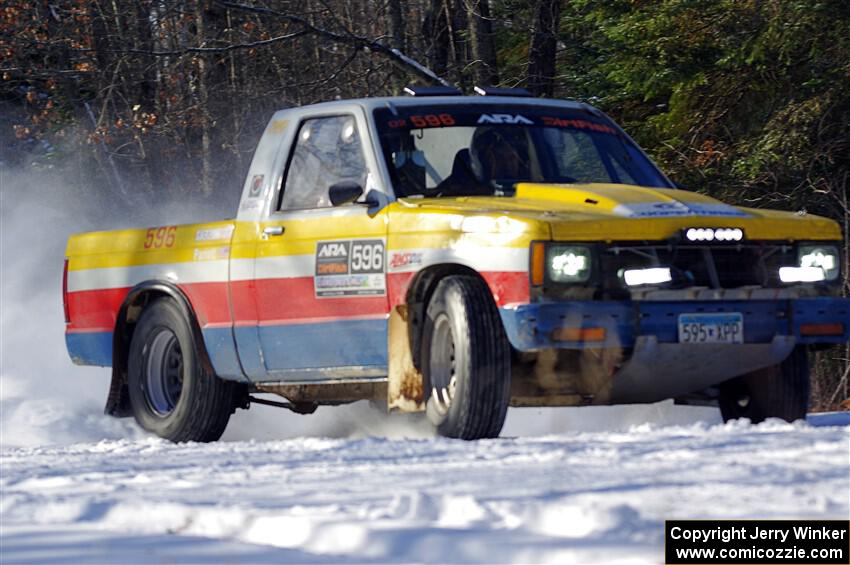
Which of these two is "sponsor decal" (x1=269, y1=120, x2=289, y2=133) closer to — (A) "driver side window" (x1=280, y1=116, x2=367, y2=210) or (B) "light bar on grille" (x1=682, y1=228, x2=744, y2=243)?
(A) "driver side window" (x1=280, y1=116, x2=367, y2=210)

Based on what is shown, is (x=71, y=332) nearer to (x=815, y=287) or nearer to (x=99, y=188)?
(x=815, y=287)

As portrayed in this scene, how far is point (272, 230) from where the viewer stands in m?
9.03

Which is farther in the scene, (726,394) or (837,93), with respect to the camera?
(837,93)

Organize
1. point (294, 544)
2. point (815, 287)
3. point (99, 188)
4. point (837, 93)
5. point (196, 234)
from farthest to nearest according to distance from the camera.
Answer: point (99, 188) → point (837, 93) → point (196, 234) → point (815, 287) → point (294, 544)

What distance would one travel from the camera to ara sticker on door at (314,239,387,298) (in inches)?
331

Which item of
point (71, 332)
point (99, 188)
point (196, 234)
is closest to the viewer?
point (196, 234)

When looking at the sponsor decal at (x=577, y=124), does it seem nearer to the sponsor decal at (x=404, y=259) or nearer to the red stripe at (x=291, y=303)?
the sponsor decal at (x=404, y=259)

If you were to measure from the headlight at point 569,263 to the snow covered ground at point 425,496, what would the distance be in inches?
27.0

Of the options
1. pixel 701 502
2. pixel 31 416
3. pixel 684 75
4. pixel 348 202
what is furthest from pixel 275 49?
pixel 701 502

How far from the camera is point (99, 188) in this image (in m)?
26.1

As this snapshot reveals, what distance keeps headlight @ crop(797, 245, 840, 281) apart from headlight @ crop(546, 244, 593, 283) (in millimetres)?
1142

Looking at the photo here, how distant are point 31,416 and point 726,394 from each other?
14.3 ft

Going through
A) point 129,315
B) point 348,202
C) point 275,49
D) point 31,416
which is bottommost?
point 31,416

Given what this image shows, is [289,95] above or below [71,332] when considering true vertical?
above
